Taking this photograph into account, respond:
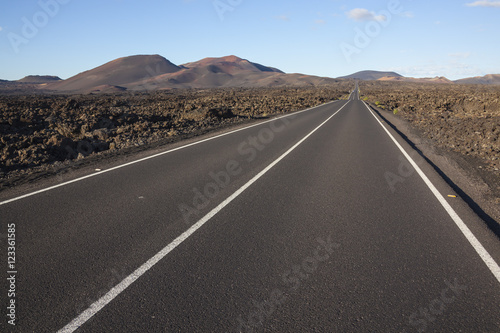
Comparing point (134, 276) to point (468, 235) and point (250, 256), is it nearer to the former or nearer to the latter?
point (250, 256)

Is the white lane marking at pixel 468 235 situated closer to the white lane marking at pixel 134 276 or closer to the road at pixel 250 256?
the road at pixel 250 256

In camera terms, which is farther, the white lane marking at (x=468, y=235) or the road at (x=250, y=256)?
the white lane marking at (x=468, y=235)

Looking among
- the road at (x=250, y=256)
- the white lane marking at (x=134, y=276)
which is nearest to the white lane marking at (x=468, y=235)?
the road at (x=250, y=256)

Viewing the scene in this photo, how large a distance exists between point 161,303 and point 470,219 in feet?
15.8

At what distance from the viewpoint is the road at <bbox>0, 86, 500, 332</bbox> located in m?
3.21

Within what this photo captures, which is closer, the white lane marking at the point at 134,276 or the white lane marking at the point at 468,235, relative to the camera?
the white lane marking at the point at 134,276

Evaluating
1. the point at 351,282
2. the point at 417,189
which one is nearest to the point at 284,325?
the point at 351,282

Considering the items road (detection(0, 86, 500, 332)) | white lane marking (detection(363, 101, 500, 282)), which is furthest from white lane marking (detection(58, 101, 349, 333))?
white lane marking (detection(363, 101, 500, 282))

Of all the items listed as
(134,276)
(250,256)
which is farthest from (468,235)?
(134,276)

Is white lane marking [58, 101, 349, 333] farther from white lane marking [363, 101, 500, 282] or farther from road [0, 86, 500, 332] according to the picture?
white lane marking [363, 101, 500, 282]

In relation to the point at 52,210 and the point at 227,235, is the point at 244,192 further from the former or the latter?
the point at 52,210

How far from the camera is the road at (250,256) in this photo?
3209 millimetres

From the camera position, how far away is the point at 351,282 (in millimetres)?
3777

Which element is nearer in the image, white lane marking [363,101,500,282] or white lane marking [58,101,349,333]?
white lane marking [58,101,349,333]
